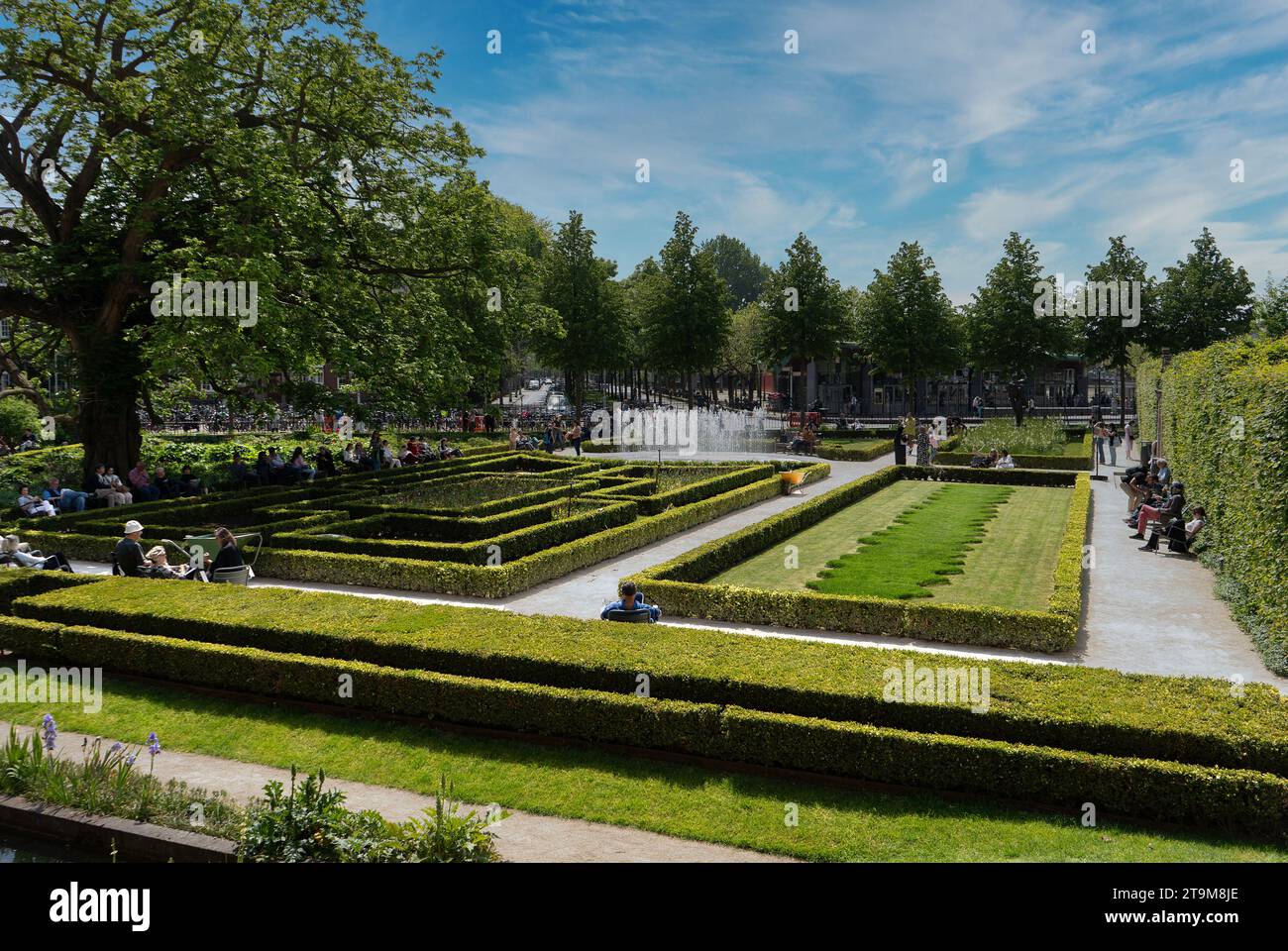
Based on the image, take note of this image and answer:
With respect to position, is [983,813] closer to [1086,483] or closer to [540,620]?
[540,620]

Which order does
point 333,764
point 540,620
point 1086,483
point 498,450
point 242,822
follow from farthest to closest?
point 498,450 < point 1086,483 < point 540,620 < point 333,764 < point 242,822

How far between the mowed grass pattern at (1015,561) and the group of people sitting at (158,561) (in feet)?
39.5

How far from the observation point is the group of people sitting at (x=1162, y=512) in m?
18.0

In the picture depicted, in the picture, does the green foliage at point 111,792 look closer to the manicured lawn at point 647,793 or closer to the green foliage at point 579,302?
the manicured lawn at point 647,793

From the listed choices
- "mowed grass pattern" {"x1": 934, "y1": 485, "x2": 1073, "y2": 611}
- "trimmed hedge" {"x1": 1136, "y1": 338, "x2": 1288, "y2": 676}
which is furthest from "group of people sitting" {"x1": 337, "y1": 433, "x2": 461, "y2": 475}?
"trimmed hedge" {"x1": 1136, "y1": 338, "x2": 1288, "y2": 676}

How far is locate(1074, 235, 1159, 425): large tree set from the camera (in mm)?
53781

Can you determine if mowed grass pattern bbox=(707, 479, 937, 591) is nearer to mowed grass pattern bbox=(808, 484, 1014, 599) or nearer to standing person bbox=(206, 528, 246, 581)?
mowed grass pattern bbox=(808, 484, 1014, 599)

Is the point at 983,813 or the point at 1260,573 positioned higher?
the point at 1260,573

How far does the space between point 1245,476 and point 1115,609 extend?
2.82m

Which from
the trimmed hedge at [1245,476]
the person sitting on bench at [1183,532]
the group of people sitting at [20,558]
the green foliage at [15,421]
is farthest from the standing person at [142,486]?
the person sitting on bench at [1183,532]

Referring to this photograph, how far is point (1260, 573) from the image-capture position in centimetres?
1237
